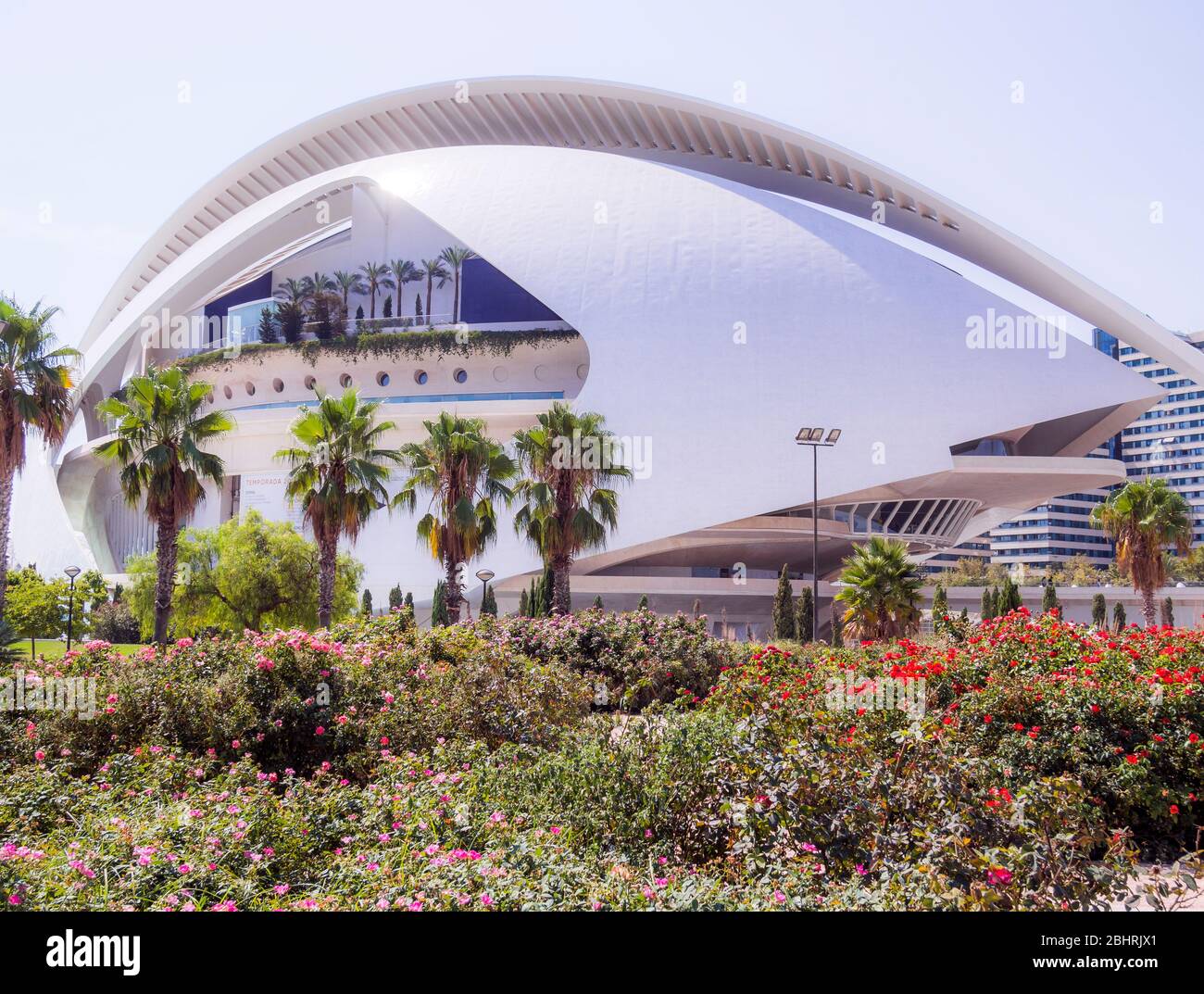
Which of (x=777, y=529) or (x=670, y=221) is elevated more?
(x=670, y=221)

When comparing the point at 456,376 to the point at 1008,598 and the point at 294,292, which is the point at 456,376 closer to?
the point at 294,292

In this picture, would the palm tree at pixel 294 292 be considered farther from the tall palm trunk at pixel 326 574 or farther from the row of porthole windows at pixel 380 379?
the tall palm trunk at pixel 326 574

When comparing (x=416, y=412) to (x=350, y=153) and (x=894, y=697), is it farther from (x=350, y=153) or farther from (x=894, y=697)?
(x=894, y=697)

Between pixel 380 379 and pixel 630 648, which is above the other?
pixel 380 379

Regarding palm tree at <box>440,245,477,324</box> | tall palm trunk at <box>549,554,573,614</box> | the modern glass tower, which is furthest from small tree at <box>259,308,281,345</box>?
the modern glass tower

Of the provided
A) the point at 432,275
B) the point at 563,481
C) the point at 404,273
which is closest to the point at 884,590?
the point at 563,481

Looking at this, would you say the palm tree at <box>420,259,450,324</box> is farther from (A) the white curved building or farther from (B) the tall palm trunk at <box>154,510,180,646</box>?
(B) the tall palm trunk at <box>154,510,180,646</box>

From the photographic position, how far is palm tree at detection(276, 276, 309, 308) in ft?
134

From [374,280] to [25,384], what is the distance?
21.9m

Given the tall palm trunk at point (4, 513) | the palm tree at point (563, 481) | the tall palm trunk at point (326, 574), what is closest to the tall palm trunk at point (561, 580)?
the palm tree at point (563, 481)

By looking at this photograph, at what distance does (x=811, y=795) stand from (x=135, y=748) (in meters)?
6.06

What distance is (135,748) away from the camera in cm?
852

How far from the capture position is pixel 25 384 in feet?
67.5
